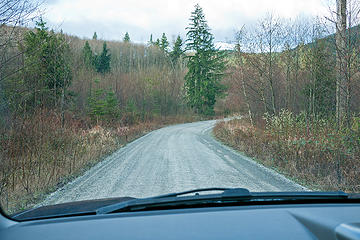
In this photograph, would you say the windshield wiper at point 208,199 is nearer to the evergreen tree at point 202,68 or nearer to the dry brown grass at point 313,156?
the dry brown grass at point 313,156

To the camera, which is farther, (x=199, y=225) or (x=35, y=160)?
(x=35, y=160)

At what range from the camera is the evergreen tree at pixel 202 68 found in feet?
140

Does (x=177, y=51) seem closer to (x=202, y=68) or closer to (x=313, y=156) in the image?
(x=202, y=68)

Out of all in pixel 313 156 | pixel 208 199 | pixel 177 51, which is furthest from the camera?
pixel 177 51

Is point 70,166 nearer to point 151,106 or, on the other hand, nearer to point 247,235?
point 247,235

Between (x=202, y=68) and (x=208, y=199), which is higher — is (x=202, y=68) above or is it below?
above

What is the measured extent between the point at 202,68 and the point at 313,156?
121 feet

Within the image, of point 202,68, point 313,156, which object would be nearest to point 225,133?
point 313,156

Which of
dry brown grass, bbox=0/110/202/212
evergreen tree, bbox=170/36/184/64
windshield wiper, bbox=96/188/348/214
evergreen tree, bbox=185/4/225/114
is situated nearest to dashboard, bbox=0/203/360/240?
windshield wiper, bbox=96/188/348/214

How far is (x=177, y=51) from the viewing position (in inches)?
2405

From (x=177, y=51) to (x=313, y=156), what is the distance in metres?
54.7

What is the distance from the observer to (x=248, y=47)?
48.1 ft

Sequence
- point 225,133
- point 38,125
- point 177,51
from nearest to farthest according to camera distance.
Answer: point 38,125 → point 225,133 → point 177,51

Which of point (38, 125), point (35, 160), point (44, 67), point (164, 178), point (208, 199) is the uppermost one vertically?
point (44, 67)
